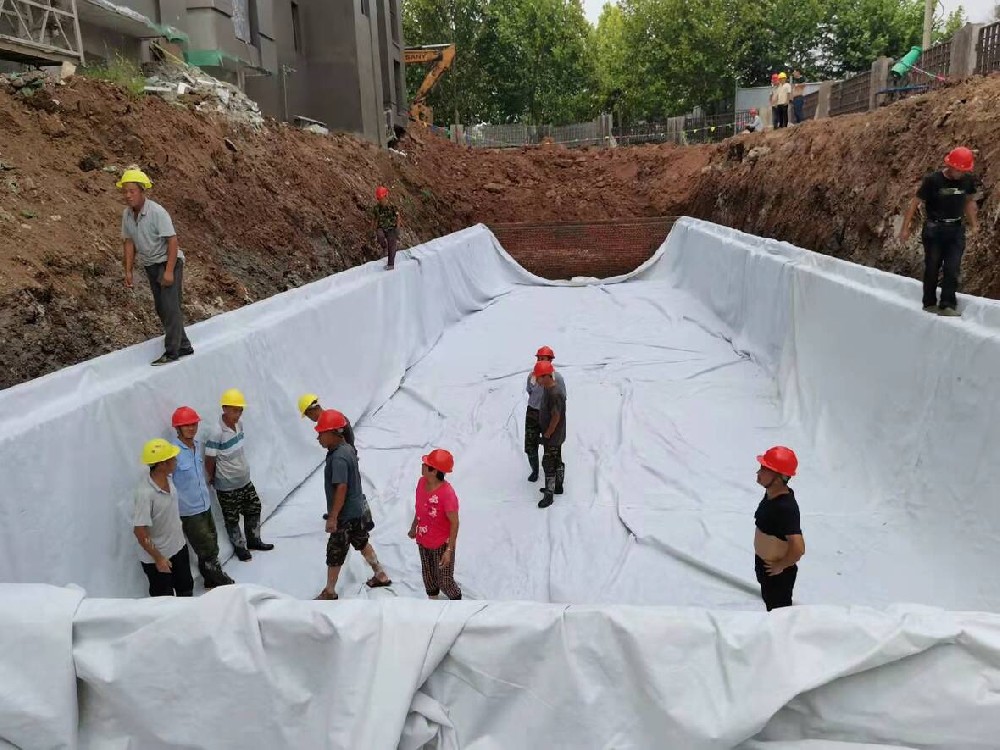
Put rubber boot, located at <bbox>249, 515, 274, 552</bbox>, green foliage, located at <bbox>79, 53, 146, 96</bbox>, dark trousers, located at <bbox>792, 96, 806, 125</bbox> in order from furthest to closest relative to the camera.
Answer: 1. dark trousers, located at <bbox>792, 96, 806, 125</bbox>
2. green foliage, located at <bbox>79, 53, 146, 96</bbox>
3. rubber boot, located at <bbox>249, 515, 274, 552</bbox>

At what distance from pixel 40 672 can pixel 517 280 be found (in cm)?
1628

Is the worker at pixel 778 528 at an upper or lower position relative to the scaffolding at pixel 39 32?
lower

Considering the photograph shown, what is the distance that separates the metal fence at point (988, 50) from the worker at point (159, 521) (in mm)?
12361

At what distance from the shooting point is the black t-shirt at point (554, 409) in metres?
5.73

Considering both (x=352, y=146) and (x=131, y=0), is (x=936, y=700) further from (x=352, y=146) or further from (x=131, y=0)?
(x=352, y=146)

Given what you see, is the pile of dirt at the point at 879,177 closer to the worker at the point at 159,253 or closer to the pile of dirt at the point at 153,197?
the worker at the point at 159,253

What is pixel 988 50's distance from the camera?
10.7m

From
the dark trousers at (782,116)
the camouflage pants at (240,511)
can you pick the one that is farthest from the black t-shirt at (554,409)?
the dark trousers at (782,116)

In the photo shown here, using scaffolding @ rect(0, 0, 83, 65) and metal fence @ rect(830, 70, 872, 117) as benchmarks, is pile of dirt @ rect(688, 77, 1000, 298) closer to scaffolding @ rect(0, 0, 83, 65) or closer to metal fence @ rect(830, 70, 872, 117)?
metal fence @ rect(830, 70, 872, 117)

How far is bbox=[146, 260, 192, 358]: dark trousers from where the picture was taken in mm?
5203

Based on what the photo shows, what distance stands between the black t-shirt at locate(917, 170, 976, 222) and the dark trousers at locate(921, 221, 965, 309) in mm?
78

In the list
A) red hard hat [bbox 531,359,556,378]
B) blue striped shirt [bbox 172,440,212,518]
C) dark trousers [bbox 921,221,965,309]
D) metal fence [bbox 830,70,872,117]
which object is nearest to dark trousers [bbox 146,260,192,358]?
blue striped shirt [bbox 172,440,212,518]

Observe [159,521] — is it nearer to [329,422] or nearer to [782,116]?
[329,422]

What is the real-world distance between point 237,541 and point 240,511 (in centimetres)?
22
